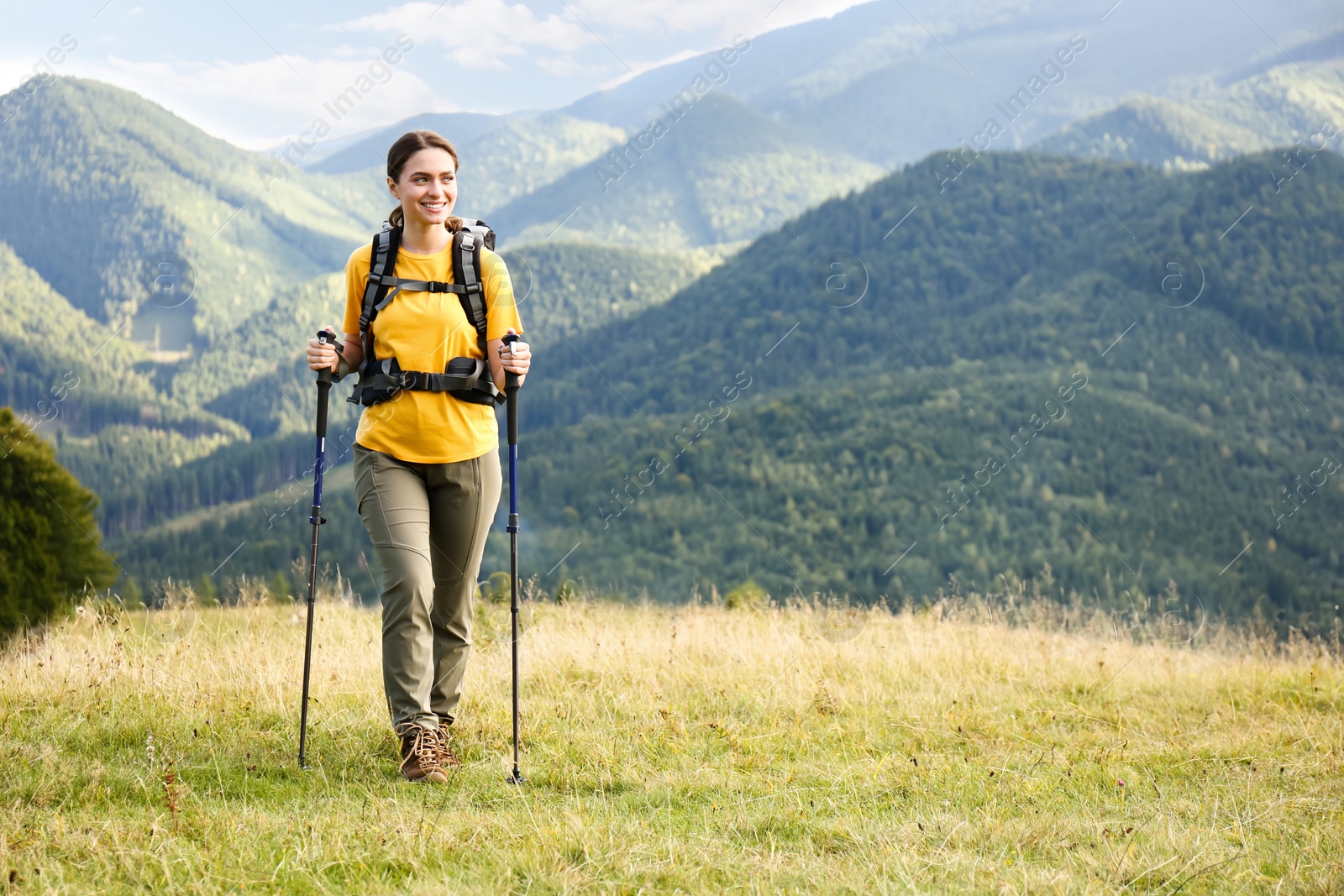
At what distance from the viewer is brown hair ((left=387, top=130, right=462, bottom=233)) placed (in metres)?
4.12

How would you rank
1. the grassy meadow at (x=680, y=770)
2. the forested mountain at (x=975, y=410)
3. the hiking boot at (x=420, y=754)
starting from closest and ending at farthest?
1. the grassy meadow at (x=680, y=770)
2. the hiking boot at (x=420, y=754)
3. the forested mountain at (x=975, y=410)

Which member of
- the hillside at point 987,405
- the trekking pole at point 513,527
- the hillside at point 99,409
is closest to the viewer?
the trekking pole at point 513,527

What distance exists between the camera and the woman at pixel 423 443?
396 centimetres

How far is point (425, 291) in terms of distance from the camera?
4.07 metres

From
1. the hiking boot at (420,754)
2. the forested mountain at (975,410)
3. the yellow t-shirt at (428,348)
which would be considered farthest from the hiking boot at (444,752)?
the forested mountain at (975,410)

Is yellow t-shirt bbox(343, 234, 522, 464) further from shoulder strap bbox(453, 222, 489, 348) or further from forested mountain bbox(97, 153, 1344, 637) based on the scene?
forested mountain bbox(97, 153, 1344, 637)

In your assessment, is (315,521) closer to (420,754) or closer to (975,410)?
(420,754)

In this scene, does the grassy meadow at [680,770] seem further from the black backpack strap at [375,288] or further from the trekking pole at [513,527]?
the black backpack strap at [375,288]

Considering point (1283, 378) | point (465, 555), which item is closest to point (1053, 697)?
point (465, 555)

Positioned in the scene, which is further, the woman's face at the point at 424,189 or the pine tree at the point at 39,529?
the pine tree at the point at 39,529

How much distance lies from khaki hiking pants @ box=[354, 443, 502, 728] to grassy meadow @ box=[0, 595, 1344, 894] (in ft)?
1.15

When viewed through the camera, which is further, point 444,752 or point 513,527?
point 513,527

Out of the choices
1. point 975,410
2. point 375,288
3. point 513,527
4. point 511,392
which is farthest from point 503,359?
point 975,410

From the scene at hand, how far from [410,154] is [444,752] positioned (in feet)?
7.92
